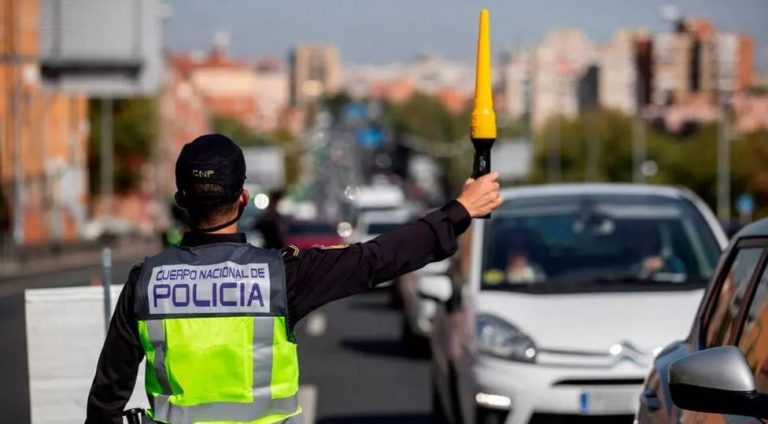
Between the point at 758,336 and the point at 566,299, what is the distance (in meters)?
4.80

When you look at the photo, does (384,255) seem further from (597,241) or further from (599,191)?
(599,191)

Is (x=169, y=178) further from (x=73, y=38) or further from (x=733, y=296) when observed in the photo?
(x=733, y=296)

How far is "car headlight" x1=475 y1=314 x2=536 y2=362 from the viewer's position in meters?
9.04

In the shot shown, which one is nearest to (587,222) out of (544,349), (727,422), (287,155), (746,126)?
Answer: (544,349)

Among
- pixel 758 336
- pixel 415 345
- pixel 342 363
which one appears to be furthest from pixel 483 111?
pixel 415 345

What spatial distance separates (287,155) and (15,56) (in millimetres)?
148748

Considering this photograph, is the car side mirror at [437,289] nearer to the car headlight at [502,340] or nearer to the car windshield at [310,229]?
the car headlight at [502,340]

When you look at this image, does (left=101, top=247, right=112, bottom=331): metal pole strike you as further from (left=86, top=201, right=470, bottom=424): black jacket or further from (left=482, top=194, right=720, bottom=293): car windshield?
(left=482, top=194, right=720, bottom=293): car windshield

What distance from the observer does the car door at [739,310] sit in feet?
15.1

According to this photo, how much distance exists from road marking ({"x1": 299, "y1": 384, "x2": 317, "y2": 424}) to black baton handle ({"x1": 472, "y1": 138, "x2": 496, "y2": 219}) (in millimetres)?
7866

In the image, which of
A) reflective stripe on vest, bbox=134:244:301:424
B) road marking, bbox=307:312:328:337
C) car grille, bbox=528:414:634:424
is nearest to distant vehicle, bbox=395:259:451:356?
road marking, bbox=307:312:328:337

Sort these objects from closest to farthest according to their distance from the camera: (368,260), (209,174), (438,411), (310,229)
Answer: (209,174), (368,260), (438,411), (310,229)

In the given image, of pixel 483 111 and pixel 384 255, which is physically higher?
pixel 483 111

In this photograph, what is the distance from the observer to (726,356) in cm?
403
